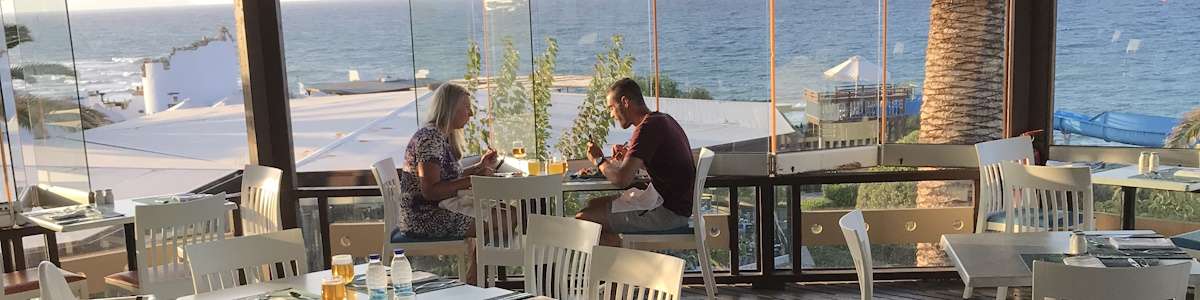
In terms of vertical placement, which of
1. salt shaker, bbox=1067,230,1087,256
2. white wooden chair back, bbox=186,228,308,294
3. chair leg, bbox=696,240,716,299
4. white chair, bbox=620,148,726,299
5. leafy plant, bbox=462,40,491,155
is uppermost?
leafy plant, bbox=462,40,491,155

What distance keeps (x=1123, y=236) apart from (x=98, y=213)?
13.3 ft

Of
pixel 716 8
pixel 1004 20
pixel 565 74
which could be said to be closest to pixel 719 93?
pixel 716 8

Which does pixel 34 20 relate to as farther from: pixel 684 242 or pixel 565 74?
pixel 684 242

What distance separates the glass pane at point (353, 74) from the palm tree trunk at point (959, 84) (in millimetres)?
2701

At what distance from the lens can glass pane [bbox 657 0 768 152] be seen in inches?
200

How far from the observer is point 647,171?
185 inches

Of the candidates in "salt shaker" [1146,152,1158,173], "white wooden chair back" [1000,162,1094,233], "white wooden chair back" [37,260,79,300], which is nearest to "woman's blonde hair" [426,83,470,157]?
"white wooden chair back" [37,260,79,300]

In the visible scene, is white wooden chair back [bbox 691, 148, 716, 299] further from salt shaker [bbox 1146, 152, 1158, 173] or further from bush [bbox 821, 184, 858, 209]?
salt shaker [bbox 1146, 152, 1158, 173]

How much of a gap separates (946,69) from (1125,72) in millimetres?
863

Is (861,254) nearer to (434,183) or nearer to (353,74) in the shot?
(434,183)

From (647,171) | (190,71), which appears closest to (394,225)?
(647,171)

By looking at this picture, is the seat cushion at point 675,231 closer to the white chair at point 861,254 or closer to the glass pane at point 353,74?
the glass pane at point 353,74

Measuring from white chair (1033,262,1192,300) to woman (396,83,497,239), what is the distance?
2772 mm

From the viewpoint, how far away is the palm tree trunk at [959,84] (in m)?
5.24
